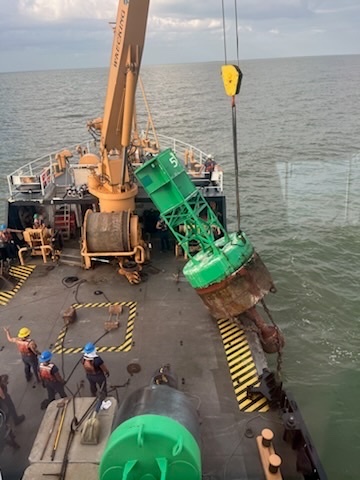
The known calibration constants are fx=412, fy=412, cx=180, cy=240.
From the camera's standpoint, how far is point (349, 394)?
10344 millimetres

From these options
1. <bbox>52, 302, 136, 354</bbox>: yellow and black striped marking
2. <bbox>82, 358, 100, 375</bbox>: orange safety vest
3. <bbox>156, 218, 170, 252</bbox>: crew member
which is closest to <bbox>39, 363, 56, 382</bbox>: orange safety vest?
<bbox>82, 358, 100, 375</bbox>: orange safety vest

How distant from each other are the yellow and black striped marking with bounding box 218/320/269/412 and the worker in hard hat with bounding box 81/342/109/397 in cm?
251

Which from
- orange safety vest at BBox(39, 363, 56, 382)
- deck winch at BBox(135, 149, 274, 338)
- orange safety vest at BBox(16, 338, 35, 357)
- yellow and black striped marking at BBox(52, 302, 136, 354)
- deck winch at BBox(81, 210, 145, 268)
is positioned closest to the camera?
orange safety vest at BBox(39, 363, 56, 382)

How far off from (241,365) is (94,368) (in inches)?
119

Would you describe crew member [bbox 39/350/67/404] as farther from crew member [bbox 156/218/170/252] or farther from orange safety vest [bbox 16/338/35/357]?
crew member [bbox 156/218/170/252]

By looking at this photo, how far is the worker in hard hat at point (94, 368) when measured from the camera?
7191 mm

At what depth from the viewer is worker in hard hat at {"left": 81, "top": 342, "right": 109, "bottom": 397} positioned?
23.6ft

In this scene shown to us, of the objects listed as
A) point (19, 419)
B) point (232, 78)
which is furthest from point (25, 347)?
point (232, 78)

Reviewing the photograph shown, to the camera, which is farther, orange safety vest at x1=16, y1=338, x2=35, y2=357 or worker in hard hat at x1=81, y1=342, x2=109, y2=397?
orange safety vest at x1=16, y1=338, x2=35, y2=357

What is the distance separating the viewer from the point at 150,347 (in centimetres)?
916

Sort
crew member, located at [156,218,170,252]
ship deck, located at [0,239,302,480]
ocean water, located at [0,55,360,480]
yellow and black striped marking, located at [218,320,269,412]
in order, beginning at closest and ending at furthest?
ship deck, located at [0,239,302,480] < yellow and black striped marking, located at [218,320,269,412] < ocean water, located at [0,55,360,480] < crew member, located at [156,218,170,252]

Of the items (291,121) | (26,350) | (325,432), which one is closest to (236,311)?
(325,432)

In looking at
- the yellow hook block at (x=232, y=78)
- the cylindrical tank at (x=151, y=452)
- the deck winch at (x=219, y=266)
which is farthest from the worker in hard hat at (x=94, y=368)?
the yellow hook block at (x=232, y=78)

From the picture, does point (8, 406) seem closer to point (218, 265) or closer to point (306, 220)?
point (218, 265)
